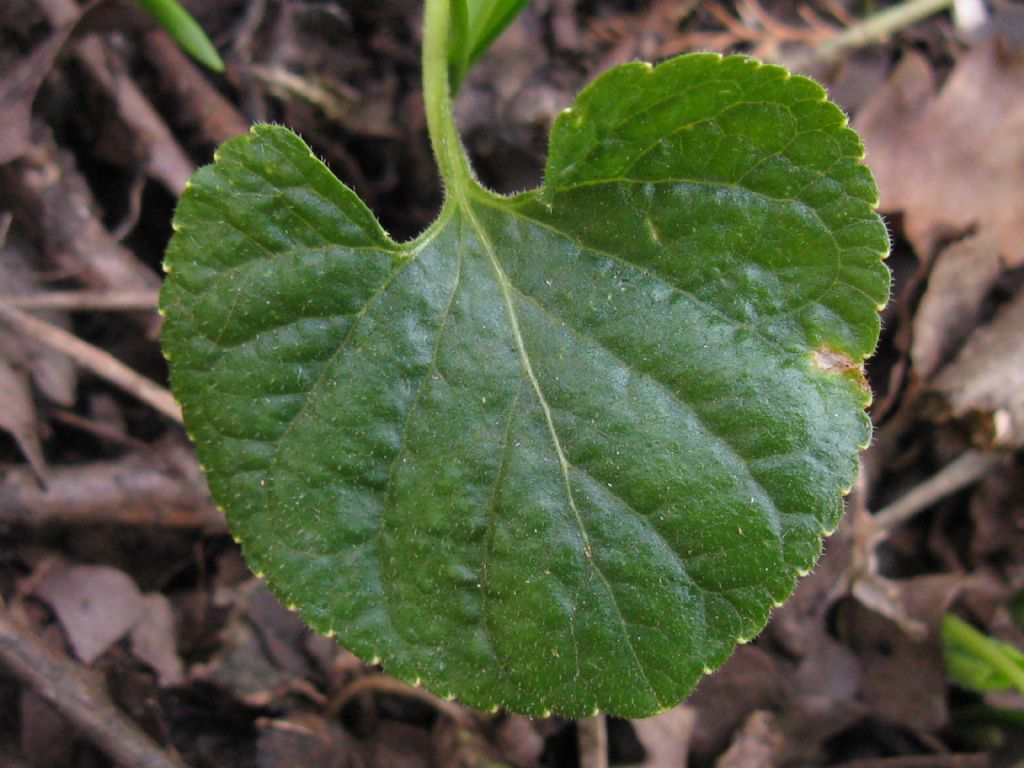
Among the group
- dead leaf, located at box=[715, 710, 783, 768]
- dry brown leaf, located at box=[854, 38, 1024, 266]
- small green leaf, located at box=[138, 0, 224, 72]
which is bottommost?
dead leaf, located at box=[715, 710, 783, 768]

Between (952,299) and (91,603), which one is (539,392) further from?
(952,299)

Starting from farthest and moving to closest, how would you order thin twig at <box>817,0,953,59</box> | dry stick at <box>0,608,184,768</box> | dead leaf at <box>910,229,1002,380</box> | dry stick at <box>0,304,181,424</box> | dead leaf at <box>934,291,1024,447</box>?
thin twig at <box>817,0,953,59</box>
dead leaf at <box>910,229,1002,380</box>
dead leaf at <box>934,291,1024,447</box>
dry stick at <box>0,304,181,424</box>
dry stick at <box>0,608,184,768</box>

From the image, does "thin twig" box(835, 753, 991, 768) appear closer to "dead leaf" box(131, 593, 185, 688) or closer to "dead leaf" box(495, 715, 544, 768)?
"dead leaf" box(495, 715, 544, 768)

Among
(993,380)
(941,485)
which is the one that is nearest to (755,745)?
(941,485)

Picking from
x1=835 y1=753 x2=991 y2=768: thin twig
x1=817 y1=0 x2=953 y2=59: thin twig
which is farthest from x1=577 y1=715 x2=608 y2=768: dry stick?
x1=817 y1=0 x2=953 y2=59: thin twig

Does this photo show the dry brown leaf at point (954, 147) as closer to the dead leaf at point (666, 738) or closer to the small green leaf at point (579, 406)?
the small green leaf at point (579, 406)

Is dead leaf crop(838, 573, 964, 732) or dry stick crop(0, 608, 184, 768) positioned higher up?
dead leaf crop(838, 573, 964, 732)
